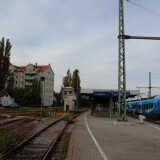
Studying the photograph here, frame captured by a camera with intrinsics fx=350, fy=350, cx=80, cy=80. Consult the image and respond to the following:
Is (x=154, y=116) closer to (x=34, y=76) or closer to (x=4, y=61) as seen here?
(x=4, y=61)

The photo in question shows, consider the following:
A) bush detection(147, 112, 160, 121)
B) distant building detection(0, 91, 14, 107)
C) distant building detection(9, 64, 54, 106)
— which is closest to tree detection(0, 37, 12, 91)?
distant building detection(0, 91, 14, 107)

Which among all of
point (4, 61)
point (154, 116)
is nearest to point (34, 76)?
point (4, 61)

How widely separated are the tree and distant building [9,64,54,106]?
132 feet

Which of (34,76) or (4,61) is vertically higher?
(34,76)

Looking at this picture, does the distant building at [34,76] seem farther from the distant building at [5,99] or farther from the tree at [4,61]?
the tree at [4,61]

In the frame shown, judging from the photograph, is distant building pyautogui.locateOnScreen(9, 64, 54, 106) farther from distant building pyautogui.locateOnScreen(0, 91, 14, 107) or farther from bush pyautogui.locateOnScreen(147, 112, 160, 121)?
bush pyautogui.locateOnScreen(147, 112, 160, 121)

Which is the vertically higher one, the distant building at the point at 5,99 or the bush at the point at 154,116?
the distant building at the point at 5,99

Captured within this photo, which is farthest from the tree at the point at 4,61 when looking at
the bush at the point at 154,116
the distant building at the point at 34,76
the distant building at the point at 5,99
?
the bush at the point at 154,116

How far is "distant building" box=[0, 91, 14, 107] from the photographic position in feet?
301

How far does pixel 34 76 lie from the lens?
12581 centimetres

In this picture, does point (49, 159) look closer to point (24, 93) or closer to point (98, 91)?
point (98, 91)

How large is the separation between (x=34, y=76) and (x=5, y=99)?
107 feet

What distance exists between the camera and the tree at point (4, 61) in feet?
245

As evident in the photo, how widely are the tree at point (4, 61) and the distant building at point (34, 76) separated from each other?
132ft
